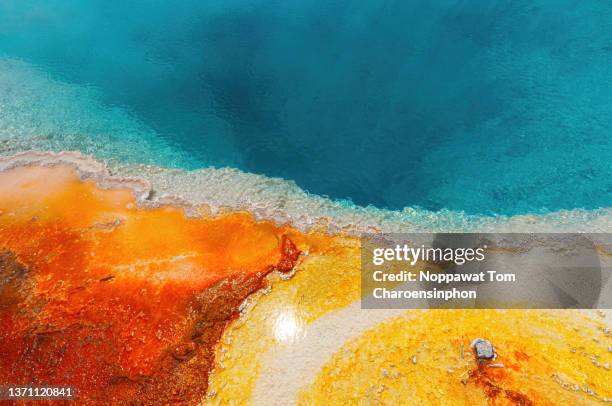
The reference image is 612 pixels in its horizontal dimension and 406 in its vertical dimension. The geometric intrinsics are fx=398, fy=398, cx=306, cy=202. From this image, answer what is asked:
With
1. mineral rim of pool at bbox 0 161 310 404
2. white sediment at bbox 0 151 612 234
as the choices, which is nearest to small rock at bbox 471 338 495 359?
white sediment at bbox 0 151 612 234

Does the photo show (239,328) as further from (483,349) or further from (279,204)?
(483,349)

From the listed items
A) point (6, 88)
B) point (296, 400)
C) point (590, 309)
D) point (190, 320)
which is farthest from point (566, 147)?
point (6, 88)

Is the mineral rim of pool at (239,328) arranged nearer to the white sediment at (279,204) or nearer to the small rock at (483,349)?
the small rock at (483,349)

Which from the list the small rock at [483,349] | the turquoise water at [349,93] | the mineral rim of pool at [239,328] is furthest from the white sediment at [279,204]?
the small rock at [483,349]

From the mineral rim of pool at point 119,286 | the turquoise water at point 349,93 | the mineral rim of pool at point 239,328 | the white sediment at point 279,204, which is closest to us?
the mineral rim of pool at point 239,328

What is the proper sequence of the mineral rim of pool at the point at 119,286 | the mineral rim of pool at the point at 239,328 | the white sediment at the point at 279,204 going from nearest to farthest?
1. the mineral rim of pool at the point at 239,328
2. the mineral rim of pool at the point at 119,286
3. the white sediment at the point at 279,204

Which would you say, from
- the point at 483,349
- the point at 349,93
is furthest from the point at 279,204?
the point at 483,349

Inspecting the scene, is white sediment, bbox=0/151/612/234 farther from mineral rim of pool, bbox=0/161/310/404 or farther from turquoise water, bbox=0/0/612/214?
mineral rim of pool, bbox=0/161/310/404
